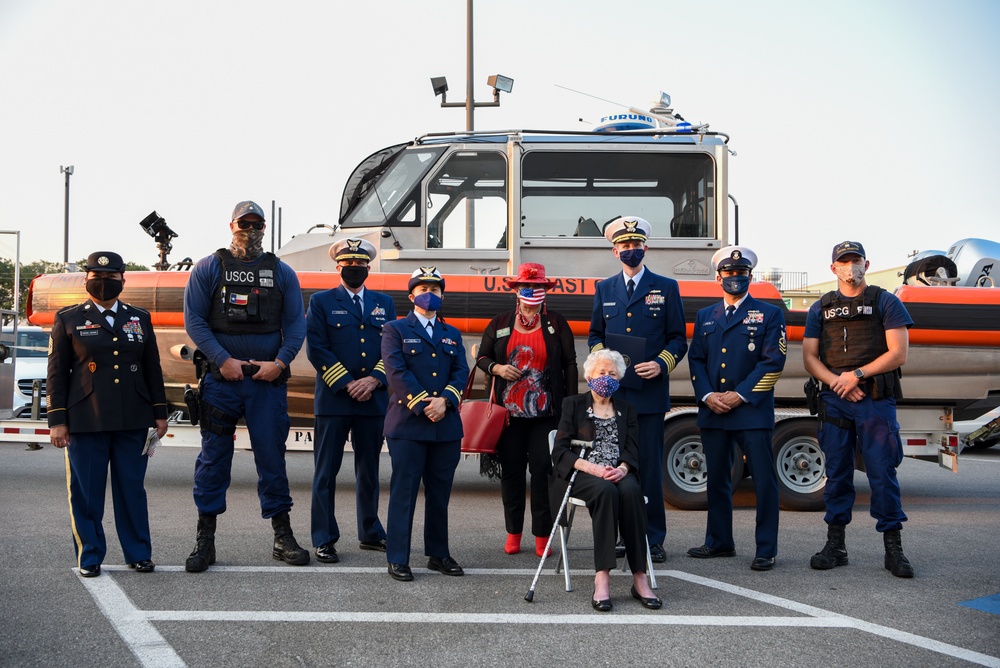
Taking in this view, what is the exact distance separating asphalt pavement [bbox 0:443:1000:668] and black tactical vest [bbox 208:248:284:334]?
1423 millimetres

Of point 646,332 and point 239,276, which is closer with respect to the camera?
point 239,276

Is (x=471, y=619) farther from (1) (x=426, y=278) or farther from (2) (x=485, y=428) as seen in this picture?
(1) (x=426, y=278)

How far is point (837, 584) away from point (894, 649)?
1.28 meters

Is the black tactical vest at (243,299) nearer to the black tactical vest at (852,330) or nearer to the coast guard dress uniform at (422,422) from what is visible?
the coast guard dress uniform at (422,422)

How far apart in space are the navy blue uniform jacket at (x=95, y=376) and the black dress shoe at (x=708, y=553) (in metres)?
3.46

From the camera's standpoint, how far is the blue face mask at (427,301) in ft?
18.2

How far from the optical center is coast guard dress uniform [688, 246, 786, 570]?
233 inches

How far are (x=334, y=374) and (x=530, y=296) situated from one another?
1.32m

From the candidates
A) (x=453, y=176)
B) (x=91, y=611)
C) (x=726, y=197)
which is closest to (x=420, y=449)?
(x=91, y=611)

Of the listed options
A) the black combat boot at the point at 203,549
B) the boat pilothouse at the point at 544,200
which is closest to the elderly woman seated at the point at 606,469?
the black combat boot at the point at 203,549

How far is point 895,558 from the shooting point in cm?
557

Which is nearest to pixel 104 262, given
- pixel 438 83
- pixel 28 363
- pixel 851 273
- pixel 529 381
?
pixel 529 381

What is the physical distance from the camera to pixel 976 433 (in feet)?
28.8

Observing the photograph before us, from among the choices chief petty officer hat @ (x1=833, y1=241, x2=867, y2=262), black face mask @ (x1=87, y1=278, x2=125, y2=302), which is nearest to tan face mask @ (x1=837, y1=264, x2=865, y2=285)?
chief petty officer hat @ (x1=833, y1=241, x2=867, y2=262)
